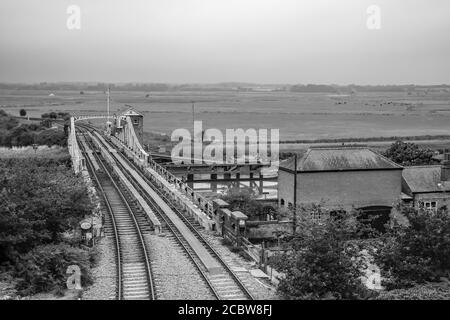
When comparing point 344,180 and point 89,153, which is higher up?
point 344,180

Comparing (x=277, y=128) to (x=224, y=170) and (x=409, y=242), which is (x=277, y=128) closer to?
(x=224, y=170)

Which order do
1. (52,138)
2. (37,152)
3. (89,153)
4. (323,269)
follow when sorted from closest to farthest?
1. (323,269)
2. (89,153)
3. (37,152)
4. (52,138)

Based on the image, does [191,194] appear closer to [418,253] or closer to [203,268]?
[203,268]

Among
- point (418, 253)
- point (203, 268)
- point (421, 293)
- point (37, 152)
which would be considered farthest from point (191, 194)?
point (37, 152)

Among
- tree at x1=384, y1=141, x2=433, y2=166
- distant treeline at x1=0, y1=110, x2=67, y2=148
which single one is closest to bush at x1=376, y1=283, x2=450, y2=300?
tree at x1=384, y1=141, x2=433, y2=166

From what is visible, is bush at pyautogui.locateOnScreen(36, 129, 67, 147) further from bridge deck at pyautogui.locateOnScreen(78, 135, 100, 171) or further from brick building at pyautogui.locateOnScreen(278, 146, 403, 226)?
brick building at pyautogui.locateOnScreen(278, 146, 403, 226)

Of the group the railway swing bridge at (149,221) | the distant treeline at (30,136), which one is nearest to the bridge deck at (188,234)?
the railway swing bridge at (149,221)
